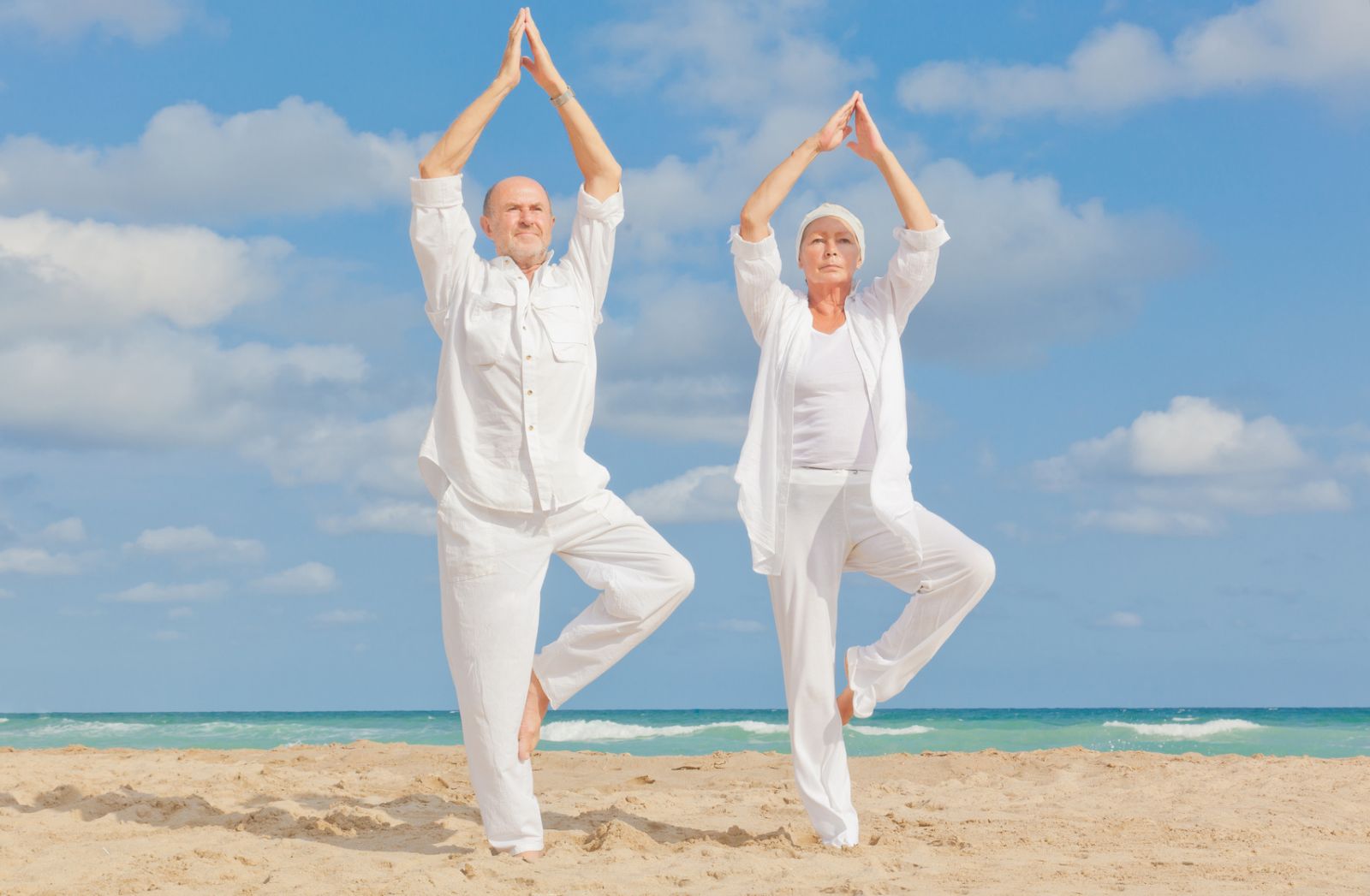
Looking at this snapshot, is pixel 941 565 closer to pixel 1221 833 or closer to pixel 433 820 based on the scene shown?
pixel 1221 833

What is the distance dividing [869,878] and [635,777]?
13.5ft

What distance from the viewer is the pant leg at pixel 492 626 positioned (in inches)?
192

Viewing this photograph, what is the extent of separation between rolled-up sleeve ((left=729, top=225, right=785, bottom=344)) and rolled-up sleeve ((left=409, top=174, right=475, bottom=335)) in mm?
1089

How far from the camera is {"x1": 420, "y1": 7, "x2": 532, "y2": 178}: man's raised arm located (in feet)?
15.6

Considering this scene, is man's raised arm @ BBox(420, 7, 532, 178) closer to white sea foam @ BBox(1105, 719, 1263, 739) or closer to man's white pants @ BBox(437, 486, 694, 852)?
man's white pants @ BBox(437, 486, 694, 852)

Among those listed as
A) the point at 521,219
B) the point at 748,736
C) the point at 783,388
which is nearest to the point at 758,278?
the point at 783,388

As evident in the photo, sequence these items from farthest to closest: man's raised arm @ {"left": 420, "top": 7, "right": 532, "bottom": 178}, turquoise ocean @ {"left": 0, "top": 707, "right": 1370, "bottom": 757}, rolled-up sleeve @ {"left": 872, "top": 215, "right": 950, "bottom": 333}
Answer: turquoise ocean @ {"left": 0, "top": 707, "right": 1370, "bottom": 757} < rolled-up sleeve @ {"left": 872, "top": 215, "right": 950, "bottom": 333} < man's raised arm @ {"left": 420, "top": 7, "right": 532, "bottom": 178}

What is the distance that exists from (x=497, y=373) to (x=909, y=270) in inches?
69.6

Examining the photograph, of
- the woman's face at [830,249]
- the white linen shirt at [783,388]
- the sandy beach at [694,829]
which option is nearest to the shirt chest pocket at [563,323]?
the white linen shirt at [783,388]

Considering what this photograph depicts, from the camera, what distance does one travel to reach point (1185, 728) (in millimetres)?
23016

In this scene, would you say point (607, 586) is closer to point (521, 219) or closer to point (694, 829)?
point (521, 219)

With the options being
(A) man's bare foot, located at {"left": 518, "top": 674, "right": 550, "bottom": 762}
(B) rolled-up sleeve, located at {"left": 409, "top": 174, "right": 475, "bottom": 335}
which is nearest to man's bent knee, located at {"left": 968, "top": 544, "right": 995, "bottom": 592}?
(A) man's bare foot, located at {"left": 518, "top": 674, "right": 550, "bottom": 762}

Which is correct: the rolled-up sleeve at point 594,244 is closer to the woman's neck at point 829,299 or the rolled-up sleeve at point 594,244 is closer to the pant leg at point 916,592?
the woman's neck at point 829,299

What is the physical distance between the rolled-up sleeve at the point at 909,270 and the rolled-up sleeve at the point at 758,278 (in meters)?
0.47
